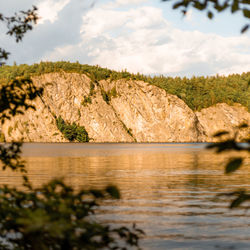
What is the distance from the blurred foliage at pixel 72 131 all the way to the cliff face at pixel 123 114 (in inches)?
77.8

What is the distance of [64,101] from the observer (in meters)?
181

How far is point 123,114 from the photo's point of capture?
18750cm

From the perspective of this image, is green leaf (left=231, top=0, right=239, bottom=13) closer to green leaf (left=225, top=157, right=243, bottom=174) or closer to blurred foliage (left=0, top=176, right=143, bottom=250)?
green leaf (left=225, top=157, right=243, bottom=174)

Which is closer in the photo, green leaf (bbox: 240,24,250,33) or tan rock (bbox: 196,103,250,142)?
green leaf (bbox: 240,24,250,33)

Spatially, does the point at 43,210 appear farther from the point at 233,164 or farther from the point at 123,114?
the point at 123,114

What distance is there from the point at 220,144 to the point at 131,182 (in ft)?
79.7

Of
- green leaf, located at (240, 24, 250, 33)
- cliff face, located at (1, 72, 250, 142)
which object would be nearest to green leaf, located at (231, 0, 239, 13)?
green leaf, located at (240, 24, 250, 33)

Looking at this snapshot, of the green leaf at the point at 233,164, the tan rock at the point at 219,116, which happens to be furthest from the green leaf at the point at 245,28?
the tan rock at the point at 219,116

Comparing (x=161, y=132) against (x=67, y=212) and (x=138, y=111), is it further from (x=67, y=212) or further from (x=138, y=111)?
(x=67, y=212)

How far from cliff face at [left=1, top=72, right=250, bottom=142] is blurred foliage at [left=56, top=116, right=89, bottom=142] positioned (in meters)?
1.98

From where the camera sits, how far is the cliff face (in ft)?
593

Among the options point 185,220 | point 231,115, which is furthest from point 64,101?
point 185,220

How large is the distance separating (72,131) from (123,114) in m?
26.2

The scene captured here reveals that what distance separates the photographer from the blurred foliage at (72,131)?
578 feet
